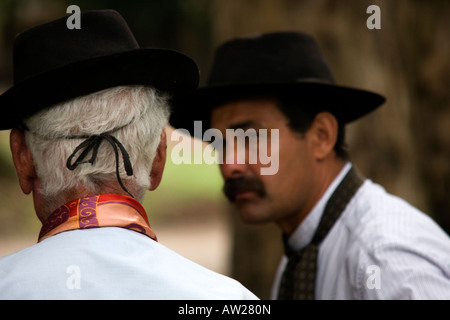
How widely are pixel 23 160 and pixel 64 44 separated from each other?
1.41ft

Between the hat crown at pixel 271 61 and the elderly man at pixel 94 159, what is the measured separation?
115 cm

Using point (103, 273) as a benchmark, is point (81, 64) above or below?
above

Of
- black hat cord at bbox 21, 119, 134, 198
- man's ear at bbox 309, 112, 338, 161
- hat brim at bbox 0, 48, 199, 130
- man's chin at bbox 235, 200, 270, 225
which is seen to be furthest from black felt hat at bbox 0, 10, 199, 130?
man's ear at bbox 309, 112, 338, 161

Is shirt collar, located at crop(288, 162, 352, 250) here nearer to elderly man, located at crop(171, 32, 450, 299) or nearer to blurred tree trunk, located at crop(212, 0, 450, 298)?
elderly man, located at crop(171, 32, 450, 299)

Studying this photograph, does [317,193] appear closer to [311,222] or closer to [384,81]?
[311,222]

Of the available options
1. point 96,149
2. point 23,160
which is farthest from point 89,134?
point 23,160

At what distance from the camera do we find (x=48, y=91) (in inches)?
76.2

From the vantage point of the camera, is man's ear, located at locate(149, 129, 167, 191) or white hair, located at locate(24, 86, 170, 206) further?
man's ear, located at locate(149, 129, 167, 191)

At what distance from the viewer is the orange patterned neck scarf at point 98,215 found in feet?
6.00

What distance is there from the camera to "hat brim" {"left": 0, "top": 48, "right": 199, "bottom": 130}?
1.93 m

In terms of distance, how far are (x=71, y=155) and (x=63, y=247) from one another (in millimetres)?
317

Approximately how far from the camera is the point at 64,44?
2.06 meters

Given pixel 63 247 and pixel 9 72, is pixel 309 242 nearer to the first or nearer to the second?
pixel 63 247
